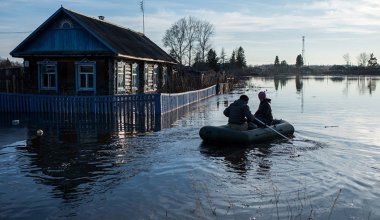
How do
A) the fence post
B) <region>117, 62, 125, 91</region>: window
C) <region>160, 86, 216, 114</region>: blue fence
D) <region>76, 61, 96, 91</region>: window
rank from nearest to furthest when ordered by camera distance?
the fence post, <region>160, 86, 216, 114</region>: blue fence, <region>76, 61, 96, 91</region>: window, <region>117, 62, 125, 91</region>: window

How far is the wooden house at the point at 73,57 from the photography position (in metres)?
25.9

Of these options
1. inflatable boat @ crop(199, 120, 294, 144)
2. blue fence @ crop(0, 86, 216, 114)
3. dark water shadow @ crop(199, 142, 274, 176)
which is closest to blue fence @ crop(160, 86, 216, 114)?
blue fence @ crop(0, 86, 216, 114)

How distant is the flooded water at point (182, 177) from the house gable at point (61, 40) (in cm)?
1059

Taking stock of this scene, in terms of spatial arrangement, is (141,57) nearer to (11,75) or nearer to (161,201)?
(11,75)

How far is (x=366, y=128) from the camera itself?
18516 mm

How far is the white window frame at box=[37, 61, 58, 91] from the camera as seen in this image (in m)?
27.4

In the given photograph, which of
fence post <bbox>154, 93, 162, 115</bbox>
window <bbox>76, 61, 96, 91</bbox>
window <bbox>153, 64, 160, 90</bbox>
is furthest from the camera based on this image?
window <bbox>153, 64, 160, 90</bbox>

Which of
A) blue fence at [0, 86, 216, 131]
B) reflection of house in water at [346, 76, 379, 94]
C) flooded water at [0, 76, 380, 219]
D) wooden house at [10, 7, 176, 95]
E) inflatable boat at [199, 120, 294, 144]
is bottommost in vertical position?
flooded water at [0, 76, 380, 219]

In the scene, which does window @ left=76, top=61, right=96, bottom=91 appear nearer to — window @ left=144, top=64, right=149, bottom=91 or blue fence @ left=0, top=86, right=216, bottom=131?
blue fence @ left=0, top=86, right=216, bottom=131

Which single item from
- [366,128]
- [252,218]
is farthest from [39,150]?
[366,128]

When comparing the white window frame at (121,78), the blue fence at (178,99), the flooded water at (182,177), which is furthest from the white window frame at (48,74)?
the flooded water at (182,177)

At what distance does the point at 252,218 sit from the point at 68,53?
69.5ft

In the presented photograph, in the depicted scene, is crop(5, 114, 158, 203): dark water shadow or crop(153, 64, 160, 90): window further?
crop(153, 64, 160, 90): window

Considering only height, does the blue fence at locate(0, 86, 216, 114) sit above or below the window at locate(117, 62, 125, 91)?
below
